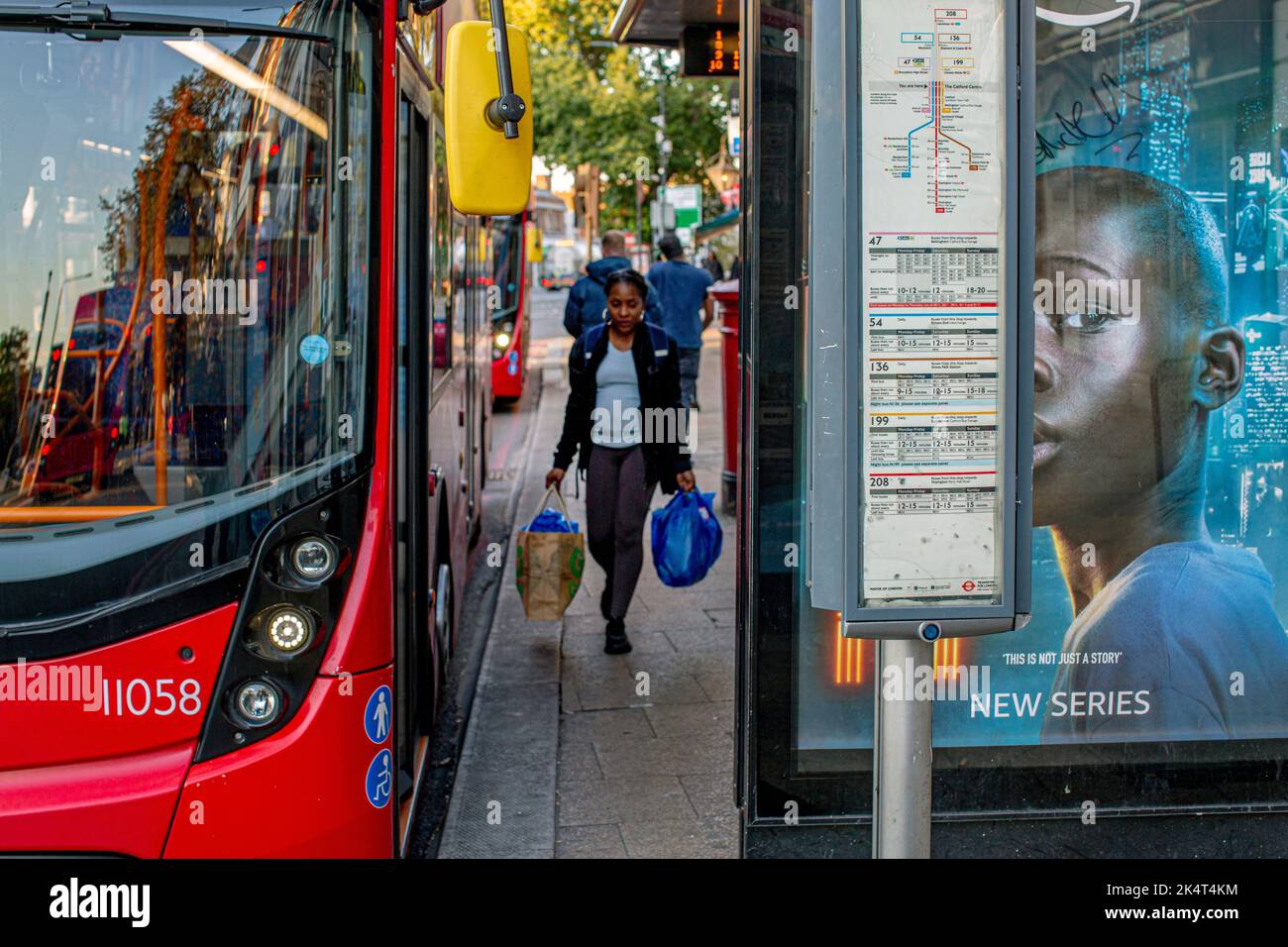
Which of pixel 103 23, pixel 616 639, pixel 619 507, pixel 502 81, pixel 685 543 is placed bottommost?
pixel 616 639

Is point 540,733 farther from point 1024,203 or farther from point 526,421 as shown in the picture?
point 526,421

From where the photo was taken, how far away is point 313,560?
3625 mm

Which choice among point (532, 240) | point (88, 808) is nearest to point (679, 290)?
point (88, 808)

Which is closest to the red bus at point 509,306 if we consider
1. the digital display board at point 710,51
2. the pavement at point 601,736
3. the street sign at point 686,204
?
the pavement at point 601,736

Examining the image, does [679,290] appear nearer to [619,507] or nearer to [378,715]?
[619,507]

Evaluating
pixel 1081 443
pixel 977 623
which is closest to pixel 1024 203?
pixel 977 623

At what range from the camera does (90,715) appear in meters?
3.50

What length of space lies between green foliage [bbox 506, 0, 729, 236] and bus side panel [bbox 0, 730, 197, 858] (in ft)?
112

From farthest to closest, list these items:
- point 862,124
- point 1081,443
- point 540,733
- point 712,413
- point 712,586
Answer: point 712,413
point 712,586
point 540,733
point 1081,443
point 862,124

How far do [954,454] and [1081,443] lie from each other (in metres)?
1.25

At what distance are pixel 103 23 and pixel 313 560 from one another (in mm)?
1376

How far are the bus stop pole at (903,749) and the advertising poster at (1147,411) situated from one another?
0.95 meters

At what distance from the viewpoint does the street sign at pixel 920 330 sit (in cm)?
288
